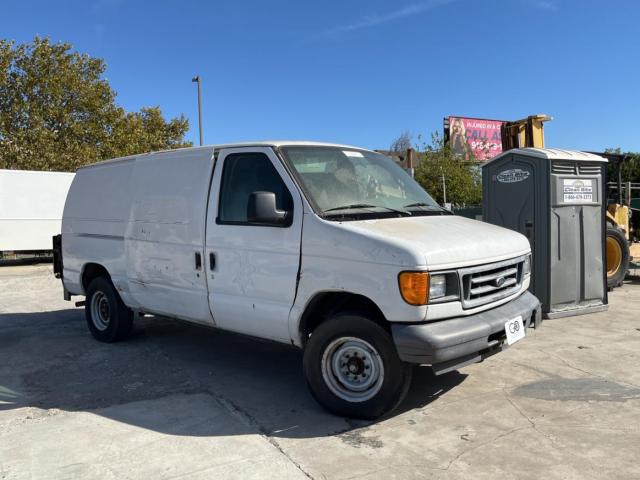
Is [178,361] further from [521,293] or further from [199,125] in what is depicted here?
[199,125]

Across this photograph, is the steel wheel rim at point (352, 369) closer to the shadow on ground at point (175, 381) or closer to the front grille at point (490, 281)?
the shadow on ground at point (175, 381)

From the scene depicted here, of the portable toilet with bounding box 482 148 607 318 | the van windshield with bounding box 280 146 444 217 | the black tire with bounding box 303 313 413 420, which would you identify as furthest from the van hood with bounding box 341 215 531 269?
the portable toilet with bounding box 482 148 607 318

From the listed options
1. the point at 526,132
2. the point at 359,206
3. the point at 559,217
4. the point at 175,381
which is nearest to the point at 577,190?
the point at 559,217

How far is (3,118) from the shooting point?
2122cm

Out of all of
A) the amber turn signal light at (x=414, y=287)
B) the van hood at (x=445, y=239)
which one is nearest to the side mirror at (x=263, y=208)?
the van hood at (x=445, y=239)

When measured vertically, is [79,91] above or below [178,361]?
above

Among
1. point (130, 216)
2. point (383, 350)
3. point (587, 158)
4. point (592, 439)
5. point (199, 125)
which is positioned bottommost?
point (592, 439)

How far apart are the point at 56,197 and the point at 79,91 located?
7.11 meters

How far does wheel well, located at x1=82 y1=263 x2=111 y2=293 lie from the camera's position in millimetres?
6719

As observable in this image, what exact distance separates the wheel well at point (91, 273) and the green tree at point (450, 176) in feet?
76.5

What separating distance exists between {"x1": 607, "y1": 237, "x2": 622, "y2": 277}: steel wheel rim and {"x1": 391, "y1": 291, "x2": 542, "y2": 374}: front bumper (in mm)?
6997

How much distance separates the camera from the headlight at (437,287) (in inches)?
147

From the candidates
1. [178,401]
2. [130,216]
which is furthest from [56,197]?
[178,401]

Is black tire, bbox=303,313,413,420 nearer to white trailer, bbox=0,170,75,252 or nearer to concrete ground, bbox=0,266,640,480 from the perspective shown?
concrete ground, bbox=0,266,640,480
